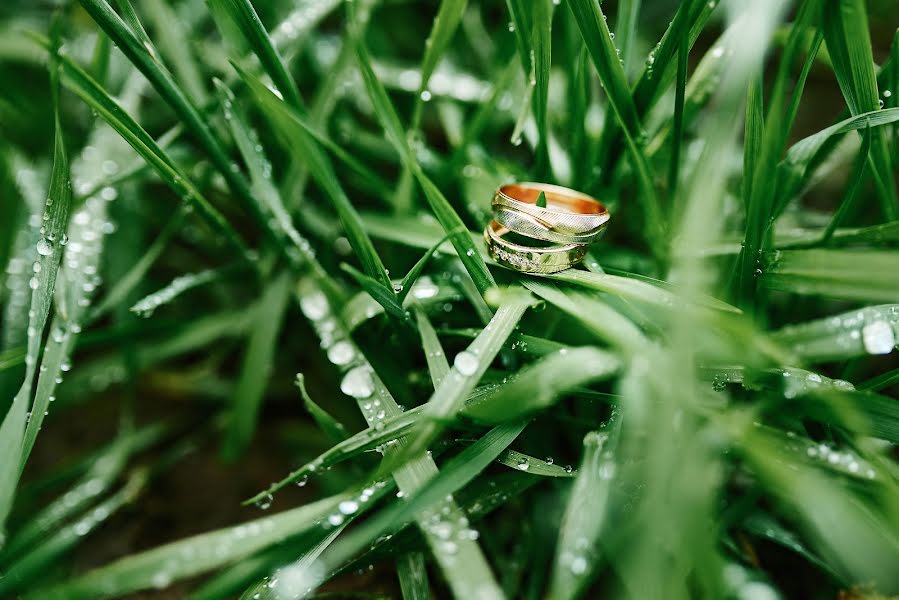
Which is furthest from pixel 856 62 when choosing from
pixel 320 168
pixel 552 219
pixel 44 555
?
pixel 44 555

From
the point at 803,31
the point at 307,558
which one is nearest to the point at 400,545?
the point at 307,558

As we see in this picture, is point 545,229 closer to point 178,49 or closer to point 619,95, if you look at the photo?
point 619,95

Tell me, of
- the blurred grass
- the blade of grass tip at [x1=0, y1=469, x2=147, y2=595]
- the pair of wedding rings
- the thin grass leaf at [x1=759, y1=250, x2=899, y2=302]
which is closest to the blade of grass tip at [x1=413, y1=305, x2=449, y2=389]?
the blurred grass

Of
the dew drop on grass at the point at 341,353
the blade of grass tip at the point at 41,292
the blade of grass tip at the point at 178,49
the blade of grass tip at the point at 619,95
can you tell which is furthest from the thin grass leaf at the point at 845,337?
the blade of grass tip at the point at 178,49

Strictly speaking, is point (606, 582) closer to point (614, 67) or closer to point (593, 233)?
point (593, 233)

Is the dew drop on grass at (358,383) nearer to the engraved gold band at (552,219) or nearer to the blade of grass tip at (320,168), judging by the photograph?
the blade of grass tip at (320,168)

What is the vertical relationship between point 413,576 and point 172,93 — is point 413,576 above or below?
below
